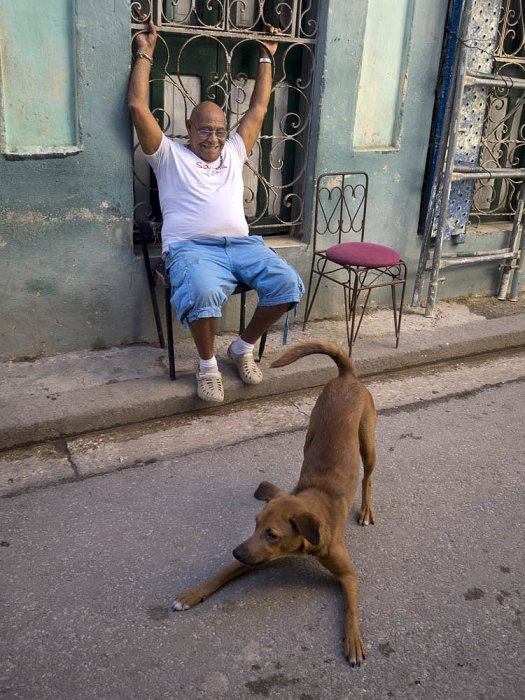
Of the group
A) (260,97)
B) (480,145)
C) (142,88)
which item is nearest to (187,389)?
(142,88)

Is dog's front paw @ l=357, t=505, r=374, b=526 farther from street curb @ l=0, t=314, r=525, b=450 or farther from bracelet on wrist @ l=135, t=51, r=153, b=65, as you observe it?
bracelet on wrist @ l=135, t=51, r=153, b=65

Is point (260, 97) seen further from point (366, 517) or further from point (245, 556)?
point (245, 556)

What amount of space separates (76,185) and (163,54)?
1.05m

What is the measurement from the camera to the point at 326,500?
8.91ft

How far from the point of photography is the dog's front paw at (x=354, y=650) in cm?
242

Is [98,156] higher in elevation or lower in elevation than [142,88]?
lower

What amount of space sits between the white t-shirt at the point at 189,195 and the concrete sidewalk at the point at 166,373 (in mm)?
823

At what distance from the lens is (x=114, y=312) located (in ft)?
14.9

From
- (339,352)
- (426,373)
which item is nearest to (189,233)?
(339,352)

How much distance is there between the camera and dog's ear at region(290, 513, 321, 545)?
2.42m

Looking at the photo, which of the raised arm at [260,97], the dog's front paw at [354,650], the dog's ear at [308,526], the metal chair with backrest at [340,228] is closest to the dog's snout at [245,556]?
the dog's ear at [308,526]

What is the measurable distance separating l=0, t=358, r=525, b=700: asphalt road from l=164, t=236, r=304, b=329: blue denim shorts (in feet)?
2.55

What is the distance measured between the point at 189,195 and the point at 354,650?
2.83m

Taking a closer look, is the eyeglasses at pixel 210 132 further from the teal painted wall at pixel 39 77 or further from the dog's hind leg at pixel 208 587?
the dog's hind leg at pixel 208 587
